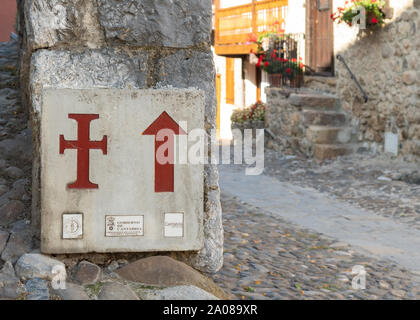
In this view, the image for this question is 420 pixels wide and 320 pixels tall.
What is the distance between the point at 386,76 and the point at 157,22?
688 centimetres

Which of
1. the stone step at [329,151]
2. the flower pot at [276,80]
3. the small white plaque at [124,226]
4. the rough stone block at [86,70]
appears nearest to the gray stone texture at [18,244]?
the small white plaque at [124,226]

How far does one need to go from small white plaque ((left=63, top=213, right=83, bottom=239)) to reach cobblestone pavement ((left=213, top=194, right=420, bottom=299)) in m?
0.71

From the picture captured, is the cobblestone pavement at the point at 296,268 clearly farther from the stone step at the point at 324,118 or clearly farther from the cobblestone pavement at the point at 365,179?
the stone step at the point at 324,118

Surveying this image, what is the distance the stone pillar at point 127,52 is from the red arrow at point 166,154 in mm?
218

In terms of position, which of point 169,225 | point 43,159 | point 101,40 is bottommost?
point 169,225

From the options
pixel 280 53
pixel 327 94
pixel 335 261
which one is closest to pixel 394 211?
pixel 335 261

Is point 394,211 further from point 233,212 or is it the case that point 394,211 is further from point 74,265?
point 74,265

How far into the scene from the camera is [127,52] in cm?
276

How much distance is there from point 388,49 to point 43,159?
24.2 ft

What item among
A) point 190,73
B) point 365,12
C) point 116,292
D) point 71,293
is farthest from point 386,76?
point 71,293

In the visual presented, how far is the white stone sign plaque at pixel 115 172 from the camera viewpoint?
8.20ft

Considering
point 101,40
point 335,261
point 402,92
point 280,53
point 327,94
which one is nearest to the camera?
point 101,40
